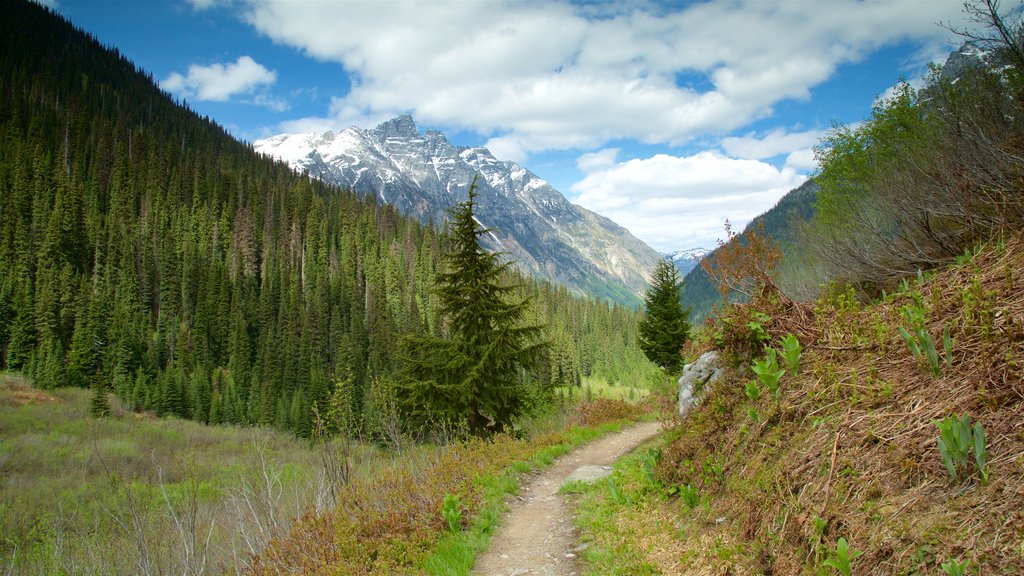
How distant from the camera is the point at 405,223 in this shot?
4801 inches

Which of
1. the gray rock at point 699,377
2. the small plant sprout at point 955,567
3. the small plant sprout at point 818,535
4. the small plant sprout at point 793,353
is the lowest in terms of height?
the small plant sprout at point 818,535

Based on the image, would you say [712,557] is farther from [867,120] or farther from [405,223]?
[405,223]

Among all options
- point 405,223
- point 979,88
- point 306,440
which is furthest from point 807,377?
point 405,223

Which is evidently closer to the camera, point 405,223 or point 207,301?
point 207,301

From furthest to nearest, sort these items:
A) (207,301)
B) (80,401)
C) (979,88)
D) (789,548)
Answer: (207,301) < (80,401) < (979,88) < (789,548)

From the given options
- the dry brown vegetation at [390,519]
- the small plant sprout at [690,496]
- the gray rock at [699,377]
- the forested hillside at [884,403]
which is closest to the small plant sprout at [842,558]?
the forested hillside at [884,403]

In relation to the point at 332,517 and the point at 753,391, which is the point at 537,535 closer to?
the point at 332,517

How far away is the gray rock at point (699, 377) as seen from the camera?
7.27 metres

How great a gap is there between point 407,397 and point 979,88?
1490cm

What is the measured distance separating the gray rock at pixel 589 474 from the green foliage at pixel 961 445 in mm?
6481

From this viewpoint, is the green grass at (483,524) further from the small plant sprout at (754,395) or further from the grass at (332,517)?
the small plant sprout at (754,395)

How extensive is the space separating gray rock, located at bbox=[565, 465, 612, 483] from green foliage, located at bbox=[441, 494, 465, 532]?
2746mm

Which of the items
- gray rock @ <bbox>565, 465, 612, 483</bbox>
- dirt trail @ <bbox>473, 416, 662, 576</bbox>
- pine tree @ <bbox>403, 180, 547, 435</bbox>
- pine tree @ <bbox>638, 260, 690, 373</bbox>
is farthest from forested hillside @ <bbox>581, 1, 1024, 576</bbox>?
pine tree @ <bbox>638, 260, 690, 373</bbox>

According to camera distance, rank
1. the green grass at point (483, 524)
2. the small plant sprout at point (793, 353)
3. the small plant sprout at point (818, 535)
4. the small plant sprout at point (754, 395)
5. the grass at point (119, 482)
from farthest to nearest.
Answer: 1. the grass at point (119, 482)
2. the green grass at point (483, 524)
3. the small plant sprout at point (754, 395)
4. the small plant sprout at point (793, 353)
5. the small plant sprout at point (818, 535)
